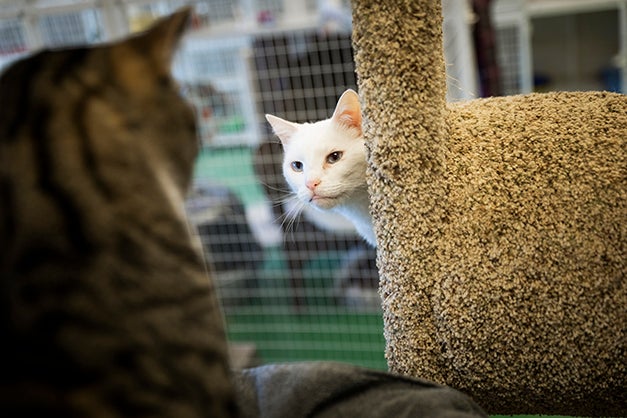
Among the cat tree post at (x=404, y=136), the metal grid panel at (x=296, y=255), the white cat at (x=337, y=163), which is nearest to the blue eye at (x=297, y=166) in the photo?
the white cat at (x=337, y=163)

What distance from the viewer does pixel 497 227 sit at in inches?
22.6

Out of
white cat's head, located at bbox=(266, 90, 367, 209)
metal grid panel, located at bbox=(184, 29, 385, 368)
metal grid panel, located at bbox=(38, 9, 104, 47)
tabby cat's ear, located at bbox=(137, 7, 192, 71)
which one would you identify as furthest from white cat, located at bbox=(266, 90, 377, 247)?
metal grid panel, located at bbox=(38, 9, 104, 47)

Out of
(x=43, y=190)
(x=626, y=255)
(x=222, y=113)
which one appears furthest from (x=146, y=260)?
(x=222, y=113)

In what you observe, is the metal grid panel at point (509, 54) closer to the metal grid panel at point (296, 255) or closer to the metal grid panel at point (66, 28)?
the metal grid panel at point (296, 255)

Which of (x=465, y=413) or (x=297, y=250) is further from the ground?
(x=465, y=413)

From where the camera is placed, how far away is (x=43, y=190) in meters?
0.39

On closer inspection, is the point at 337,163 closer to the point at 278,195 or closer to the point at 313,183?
the point at 313,183

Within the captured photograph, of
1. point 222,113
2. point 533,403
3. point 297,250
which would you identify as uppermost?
point 222,113

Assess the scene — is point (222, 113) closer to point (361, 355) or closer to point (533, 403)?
point (361, 355)

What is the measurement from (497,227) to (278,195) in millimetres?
1289

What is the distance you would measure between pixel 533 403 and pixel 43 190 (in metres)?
0.52

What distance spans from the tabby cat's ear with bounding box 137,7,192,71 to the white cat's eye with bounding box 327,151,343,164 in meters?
0.44

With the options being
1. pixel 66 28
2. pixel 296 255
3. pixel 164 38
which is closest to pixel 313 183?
pixel 164 38

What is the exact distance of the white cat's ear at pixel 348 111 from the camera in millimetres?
814
